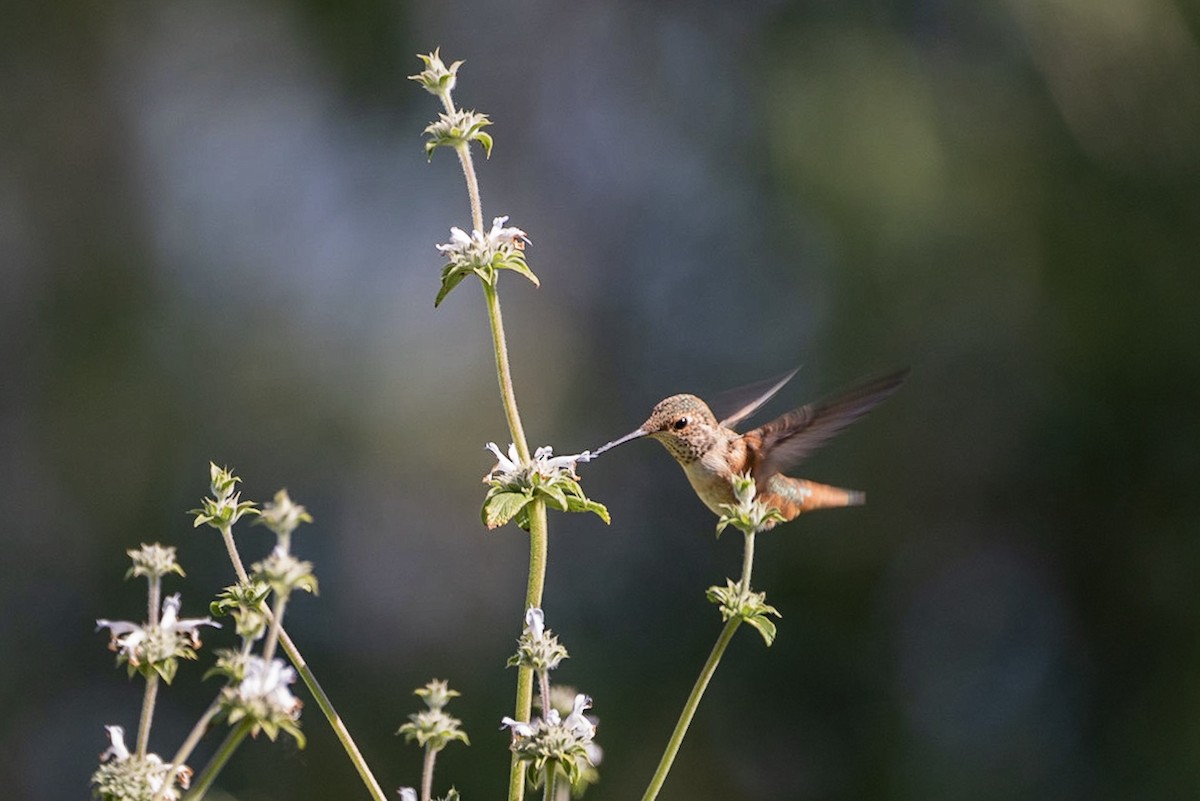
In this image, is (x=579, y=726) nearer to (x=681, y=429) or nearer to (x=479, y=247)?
(x=479, y=247)

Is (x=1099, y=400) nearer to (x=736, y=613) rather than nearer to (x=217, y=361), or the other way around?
(x=217, y=361)

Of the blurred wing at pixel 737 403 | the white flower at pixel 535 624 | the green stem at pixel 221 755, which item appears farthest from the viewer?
the blurred wing at pixel 737 403

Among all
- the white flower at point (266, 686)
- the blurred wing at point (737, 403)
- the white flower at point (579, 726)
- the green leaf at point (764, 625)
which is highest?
the blurred wing at point (737, 403)

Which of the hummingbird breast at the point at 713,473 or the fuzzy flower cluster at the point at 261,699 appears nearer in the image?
the fuzzy flower cluster at the point at 261,699

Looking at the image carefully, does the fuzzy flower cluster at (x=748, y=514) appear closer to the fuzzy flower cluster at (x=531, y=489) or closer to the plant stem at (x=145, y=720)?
the fuzzy flower cluster at (x=531, y=489)

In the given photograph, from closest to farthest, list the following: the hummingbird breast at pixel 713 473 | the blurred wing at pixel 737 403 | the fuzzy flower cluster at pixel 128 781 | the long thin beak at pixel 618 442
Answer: the fuzzy flower cluster at pixel 128 781 < the long thin beak at pixel 618 442 < the hummingbird breast at pixel 713 473 < the blurred wing at pixel 737 403

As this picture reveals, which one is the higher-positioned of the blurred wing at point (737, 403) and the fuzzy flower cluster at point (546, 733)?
the blurred wing at point (737, 403)

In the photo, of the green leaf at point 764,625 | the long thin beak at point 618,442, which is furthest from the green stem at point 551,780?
the long thin beak at point 618,442
